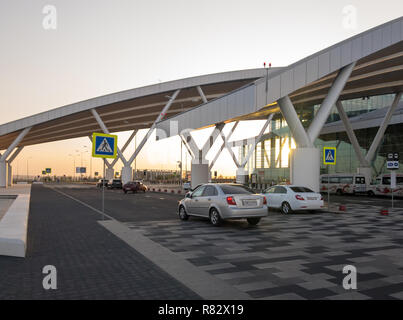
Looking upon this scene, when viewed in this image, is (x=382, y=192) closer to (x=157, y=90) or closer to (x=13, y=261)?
(x=157, y=90)

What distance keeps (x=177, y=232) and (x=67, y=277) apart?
555 centimetres

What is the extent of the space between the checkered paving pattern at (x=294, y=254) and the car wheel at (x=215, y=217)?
0.82 feet

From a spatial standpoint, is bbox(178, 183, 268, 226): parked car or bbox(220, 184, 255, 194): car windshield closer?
bbox(178, 183, 268, 226): parked car

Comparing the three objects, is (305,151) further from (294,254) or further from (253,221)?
(294,254)

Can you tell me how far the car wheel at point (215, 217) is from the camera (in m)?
12.7

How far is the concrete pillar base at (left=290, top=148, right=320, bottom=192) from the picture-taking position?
21266 millimetres

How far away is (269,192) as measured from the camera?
19.5m

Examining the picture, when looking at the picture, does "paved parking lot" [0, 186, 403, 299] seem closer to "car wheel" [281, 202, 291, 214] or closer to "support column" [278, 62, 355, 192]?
"car wheel" [281, 202, 291, 214]

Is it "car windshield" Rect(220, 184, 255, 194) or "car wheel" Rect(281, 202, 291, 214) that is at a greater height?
"car windshield" Rect(220, 184, 255, 194)

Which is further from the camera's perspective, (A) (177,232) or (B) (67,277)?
(A) (177,232)

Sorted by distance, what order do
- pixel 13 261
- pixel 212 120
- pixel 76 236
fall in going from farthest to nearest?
pixel 212 120 < pixel 76 236 < pixel 13 261

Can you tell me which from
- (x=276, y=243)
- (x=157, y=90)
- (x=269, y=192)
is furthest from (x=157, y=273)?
(x=157, y=90)

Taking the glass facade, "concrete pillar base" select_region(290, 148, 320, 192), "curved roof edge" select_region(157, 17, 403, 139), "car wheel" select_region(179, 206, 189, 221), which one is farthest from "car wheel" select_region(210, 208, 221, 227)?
the glass facade

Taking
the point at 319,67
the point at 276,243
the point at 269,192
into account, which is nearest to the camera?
the point at 276,243
